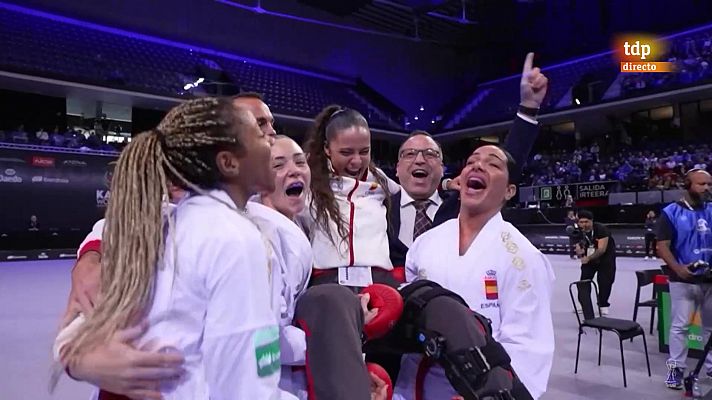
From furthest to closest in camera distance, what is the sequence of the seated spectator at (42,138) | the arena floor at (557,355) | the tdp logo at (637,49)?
the tdp logo at (637,49) < the seated spectator at (42,138) < the arena floor at (557,355)

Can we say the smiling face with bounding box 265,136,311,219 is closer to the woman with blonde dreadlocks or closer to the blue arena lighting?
the woman with blonde dreadlocks

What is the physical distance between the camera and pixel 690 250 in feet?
14.8

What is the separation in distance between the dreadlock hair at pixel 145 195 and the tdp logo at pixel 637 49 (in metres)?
21.5

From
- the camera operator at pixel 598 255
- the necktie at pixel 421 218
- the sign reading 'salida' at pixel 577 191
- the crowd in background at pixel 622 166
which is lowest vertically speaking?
the camera operator at pixel 598 255

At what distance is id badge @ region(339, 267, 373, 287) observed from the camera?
5.92 ft

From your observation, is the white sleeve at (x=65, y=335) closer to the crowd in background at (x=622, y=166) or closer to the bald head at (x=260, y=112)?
the bald head at (x=260, y=112)

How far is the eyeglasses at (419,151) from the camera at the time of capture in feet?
7.26

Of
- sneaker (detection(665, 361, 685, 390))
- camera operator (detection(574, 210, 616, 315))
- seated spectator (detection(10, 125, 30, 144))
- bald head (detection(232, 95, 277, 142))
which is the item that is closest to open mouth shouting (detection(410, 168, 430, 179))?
bald head (detection(232, 95, 277, 142))

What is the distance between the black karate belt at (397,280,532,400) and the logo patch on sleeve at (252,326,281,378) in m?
0.48

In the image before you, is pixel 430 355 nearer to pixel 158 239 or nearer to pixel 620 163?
pixel 158 239

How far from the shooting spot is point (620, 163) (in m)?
18.4

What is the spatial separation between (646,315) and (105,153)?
548 inches

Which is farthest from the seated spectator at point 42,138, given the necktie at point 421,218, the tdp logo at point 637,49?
the tdp logo at point 637,49

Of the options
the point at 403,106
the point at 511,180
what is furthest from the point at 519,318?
the point at 403,106
